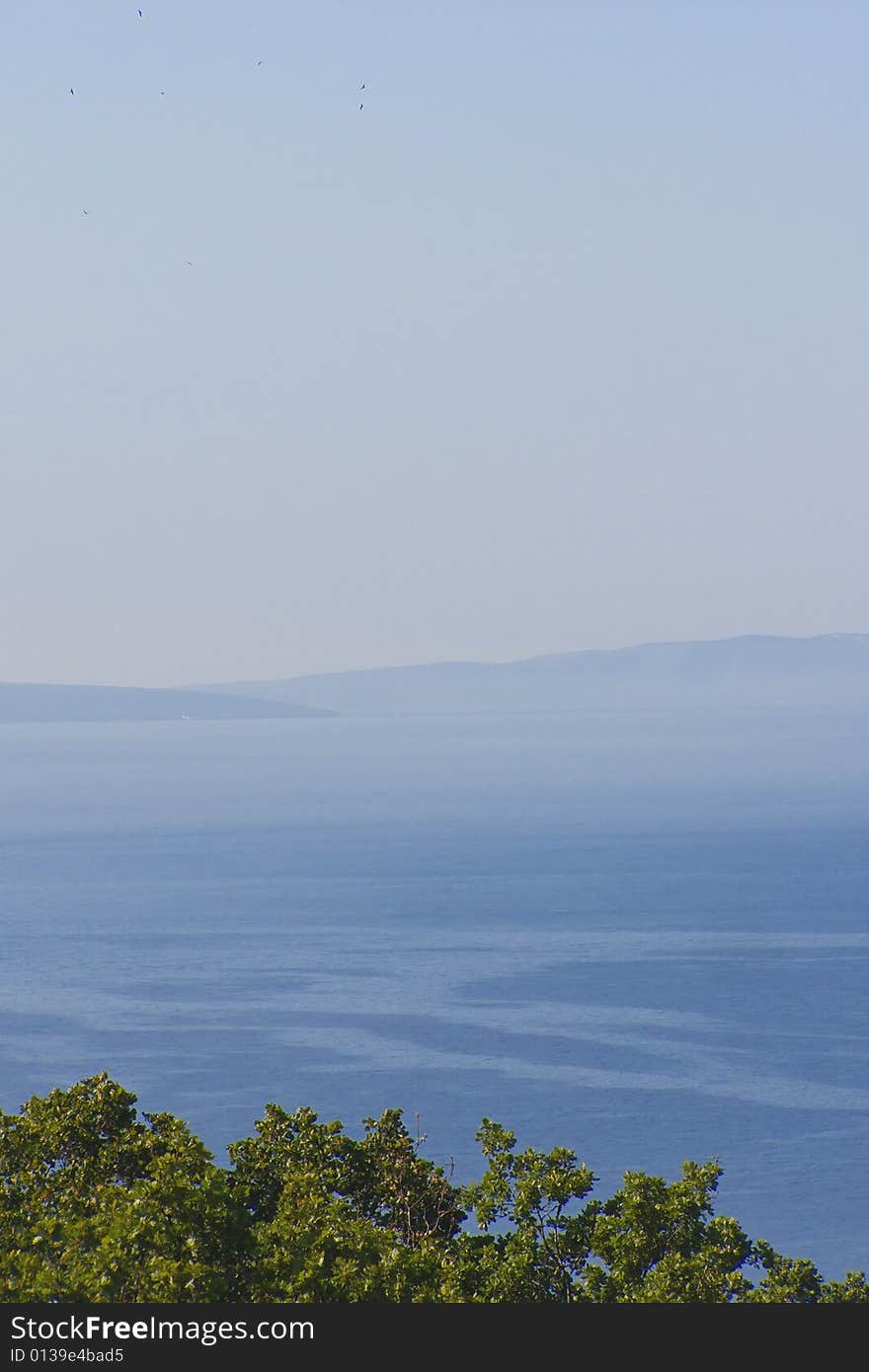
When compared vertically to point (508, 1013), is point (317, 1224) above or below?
above

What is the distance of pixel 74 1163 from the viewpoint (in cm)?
2280

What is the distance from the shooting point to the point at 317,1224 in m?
19.5

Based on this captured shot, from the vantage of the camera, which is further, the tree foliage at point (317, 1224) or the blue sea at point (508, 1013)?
the blue sea at point (508, 1013)

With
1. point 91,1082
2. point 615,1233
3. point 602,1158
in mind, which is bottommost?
point 602,1158

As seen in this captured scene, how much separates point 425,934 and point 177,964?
75.7 ft

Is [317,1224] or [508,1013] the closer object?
[317,1224]

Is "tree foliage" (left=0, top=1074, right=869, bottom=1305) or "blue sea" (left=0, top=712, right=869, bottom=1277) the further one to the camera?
"blue sea" (left=0, top=712, right=869, bottom=1277)

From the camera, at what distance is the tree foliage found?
59.3 ft

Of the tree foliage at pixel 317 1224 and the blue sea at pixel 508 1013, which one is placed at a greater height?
the tree foliage at pixel 317 1224

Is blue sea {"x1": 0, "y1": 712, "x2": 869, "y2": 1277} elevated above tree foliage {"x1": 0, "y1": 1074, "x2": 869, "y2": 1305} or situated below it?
below

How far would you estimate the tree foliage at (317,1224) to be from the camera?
18.1 metres

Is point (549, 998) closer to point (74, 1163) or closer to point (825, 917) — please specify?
point (825, 917)

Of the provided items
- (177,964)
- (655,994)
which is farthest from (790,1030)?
(177,964)

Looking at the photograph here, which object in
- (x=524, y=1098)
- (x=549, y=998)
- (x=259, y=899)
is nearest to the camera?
(x=524, y=1098)
